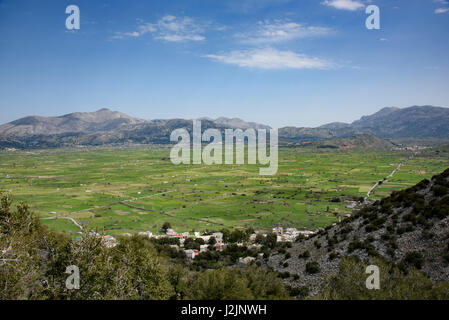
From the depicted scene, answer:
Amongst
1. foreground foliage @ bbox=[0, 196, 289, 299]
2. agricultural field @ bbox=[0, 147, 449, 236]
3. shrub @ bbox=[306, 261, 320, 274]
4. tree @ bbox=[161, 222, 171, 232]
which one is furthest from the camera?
agricultural field @ bbox=[0, 147, 449, 236]

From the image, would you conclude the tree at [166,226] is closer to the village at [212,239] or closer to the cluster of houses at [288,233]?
the village at [212,239]

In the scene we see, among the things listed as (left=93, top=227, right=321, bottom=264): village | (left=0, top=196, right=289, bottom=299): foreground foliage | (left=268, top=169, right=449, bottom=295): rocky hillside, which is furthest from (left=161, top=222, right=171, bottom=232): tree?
(left=0, top=196, right=289, bottom=299): foreground foliage

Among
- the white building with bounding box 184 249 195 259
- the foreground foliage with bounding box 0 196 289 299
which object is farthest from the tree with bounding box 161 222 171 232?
the foreground foliage with bounding box 0 196 289 299

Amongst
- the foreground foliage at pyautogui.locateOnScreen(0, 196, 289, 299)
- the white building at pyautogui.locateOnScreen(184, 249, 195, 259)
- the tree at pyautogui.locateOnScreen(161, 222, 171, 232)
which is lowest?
the tree at pyautogui.locateOnScreen(161, 222, 171, 232)

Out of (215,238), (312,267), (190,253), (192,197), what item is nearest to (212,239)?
(215,238)

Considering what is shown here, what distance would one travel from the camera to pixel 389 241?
23656 mm

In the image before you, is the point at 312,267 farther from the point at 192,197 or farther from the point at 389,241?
the point at 192,197

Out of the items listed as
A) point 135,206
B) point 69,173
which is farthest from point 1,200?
point 69,173

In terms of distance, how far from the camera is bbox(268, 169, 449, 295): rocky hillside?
20891 mm

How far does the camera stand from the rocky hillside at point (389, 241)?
68.5 feet

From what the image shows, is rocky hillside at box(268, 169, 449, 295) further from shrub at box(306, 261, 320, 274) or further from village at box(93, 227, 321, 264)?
village at box(93, 227, 321, 264)

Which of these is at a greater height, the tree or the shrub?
the shrub

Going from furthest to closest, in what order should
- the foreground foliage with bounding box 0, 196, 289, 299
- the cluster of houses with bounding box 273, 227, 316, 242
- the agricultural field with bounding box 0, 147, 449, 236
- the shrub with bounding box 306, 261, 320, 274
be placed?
1. the agricultural field with bounding box 0, 147, 449, 236
2. the cluster of houses with bounding box 273, 227, 316, 242
3. the shrub with bounding box 306, 261, 320, 274
4. the foreground foliage with bounding box 0, 196, 289, 299

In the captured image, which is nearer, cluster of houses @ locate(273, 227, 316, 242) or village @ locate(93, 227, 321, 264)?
village @ locate(93, 227, 321, 264)
